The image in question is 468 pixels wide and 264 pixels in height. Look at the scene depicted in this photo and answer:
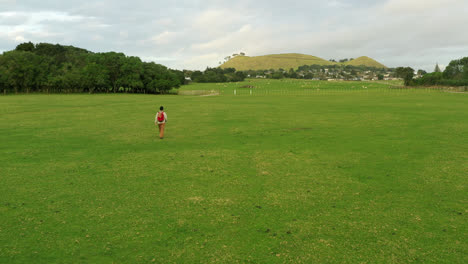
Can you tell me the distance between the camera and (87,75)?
106 meters

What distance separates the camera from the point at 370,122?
2950 cm

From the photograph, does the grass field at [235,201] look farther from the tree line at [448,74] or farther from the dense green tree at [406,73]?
the dense green tree at [406,73]

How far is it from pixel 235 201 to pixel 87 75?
11006cm

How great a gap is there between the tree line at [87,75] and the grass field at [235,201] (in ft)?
308

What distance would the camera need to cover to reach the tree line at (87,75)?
104 meters

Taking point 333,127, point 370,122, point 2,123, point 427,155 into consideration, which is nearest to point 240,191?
point 427,155

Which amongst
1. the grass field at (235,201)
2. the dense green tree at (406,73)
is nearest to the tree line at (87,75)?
the grass field at (235,201)

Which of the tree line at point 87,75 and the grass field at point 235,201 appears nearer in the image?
the grass field at point 235,201

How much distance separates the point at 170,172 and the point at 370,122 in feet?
72.9

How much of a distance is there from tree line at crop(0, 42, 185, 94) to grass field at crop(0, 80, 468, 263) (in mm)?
93916

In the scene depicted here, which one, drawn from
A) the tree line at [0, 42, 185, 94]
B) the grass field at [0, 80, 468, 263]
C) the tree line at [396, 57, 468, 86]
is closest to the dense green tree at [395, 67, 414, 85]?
the tree line at [396, 57, 468, 86]

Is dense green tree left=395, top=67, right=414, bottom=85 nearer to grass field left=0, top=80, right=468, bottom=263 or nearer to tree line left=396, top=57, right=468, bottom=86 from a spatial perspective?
tree line left=396, top=57, right=468, bottom=86

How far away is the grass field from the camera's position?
25.3 feet

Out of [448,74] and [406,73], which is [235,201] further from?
[448,74]
